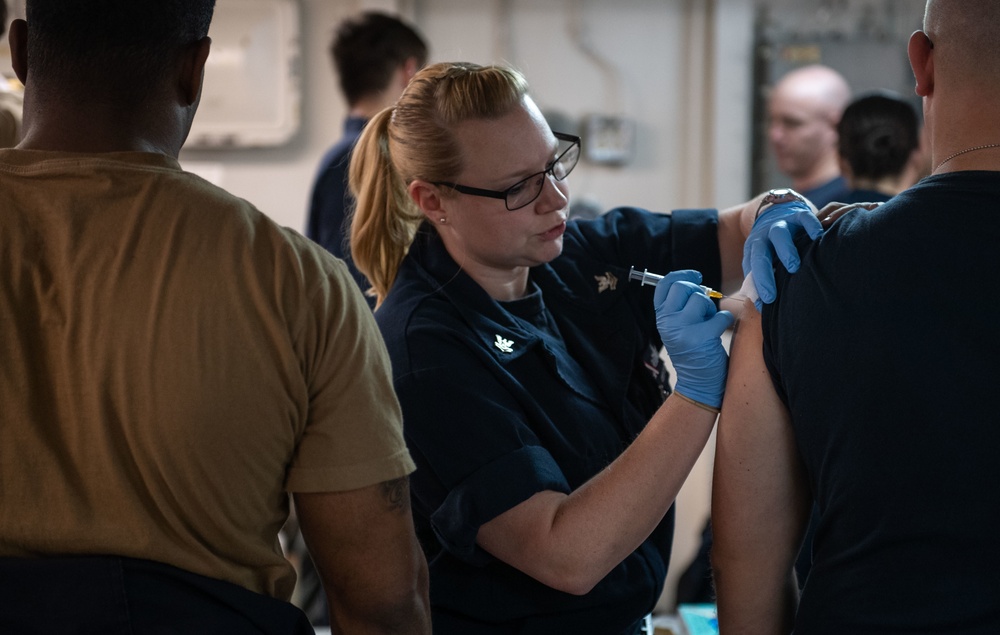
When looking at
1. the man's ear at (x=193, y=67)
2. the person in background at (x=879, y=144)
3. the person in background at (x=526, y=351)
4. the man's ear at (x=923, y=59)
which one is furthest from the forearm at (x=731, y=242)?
the person in background at (x=879, y=144)

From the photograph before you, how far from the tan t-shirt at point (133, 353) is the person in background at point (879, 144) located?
2.41 m

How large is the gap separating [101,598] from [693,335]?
81cm

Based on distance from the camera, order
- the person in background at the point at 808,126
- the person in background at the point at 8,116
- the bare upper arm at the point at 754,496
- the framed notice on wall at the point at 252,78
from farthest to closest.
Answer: the framed notice on wall at the point at 252,78
the person in background at the point at 808,126
the person in background at the point at 8,116
the bare upper arm at the point at 754,496

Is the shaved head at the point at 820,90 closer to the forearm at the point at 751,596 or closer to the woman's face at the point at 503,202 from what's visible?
the woman's face at the point at 503,202

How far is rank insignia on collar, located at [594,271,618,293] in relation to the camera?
1728 mm

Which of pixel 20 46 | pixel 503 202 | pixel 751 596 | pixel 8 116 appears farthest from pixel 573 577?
pixel 8 116

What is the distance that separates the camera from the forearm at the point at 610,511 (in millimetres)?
1364

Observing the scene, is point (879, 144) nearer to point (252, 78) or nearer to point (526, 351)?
point (526, 351)

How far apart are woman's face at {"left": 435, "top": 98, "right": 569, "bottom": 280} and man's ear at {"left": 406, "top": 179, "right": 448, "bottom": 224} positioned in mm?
38

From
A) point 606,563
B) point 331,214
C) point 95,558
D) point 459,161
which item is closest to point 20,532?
point 95,558

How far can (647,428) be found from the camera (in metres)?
1.40

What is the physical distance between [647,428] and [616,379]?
256mm

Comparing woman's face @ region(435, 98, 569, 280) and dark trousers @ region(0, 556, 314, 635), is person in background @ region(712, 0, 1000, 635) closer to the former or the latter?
woman's face @ region(435, 98, 569, 280)

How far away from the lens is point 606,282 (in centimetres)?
173
